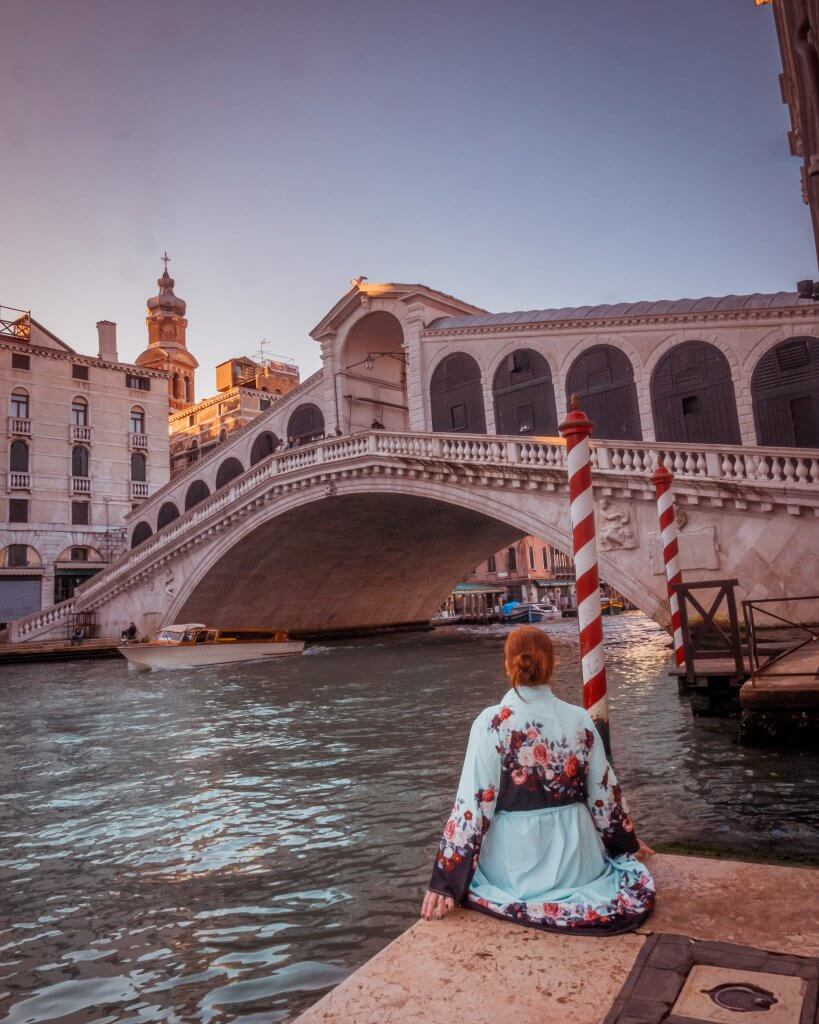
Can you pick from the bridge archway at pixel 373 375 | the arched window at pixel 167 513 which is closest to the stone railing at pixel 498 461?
the bridge archway at pixel 373 375

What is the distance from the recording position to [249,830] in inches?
191

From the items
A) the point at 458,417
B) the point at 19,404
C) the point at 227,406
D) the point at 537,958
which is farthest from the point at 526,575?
the point at 537,958

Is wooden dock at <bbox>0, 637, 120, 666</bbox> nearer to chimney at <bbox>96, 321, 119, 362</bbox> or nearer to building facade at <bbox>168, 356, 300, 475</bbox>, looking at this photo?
chimney at <bbox>96, 321, 119, 362</bbox>

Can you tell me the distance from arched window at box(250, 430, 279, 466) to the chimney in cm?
1062

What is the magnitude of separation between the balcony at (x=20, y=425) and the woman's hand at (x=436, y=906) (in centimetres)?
3061

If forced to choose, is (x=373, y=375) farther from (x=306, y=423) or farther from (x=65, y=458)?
(x=65, y=458)

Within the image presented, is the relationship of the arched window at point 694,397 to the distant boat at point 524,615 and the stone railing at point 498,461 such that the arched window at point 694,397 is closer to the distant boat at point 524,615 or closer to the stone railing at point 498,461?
the stone railing at point 498,461

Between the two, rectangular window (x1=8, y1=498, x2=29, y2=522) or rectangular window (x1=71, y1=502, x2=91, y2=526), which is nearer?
rectangular window (x1=8, y1=498, x2=29, y2=522)

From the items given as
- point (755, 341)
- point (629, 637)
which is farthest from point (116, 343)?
point (755, 341)

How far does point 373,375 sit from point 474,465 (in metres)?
8.44

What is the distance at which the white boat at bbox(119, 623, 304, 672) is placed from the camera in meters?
17.7

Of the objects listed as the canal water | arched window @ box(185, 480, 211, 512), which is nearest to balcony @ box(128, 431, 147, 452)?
arched window @ box(185, 480, 211, 512)

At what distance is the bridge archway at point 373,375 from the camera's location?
22.4 m

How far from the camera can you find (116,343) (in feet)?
109
